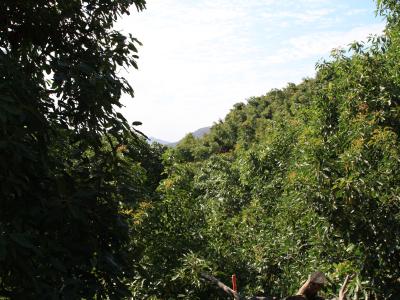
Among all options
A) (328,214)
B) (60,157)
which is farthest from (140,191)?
(328,214)

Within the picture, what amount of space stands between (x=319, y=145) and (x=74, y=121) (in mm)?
3835

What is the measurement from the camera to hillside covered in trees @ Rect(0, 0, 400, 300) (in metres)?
2.70

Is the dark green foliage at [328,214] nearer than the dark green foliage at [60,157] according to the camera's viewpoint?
No

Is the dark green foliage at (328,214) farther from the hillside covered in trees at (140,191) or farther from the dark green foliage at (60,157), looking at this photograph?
the dark green foliage at (60,157)

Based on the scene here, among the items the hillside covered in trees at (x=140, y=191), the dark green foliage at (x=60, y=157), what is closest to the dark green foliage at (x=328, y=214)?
the hillside covered in trees at (x=140, y=191)

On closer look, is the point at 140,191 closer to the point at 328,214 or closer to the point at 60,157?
the point at 60,157

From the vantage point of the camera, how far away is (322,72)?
7.50 meters

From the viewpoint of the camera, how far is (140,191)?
3.85 m

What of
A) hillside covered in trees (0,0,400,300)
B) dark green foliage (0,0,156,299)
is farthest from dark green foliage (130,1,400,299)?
dark green foliage (0,0,156,299)

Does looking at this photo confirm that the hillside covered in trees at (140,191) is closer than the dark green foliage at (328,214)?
Yes

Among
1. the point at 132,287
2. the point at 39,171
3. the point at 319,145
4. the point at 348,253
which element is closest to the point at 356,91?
the point at 319,145

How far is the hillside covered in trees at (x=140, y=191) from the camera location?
270 cm

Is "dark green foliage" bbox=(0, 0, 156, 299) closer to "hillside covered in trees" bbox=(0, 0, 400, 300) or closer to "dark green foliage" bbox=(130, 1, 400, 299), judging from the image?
"hillside covered in trees" bbox=(0, 0, 400, 300)

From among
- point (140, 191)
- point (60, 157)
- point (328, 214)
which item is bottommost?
point (328, 214)
